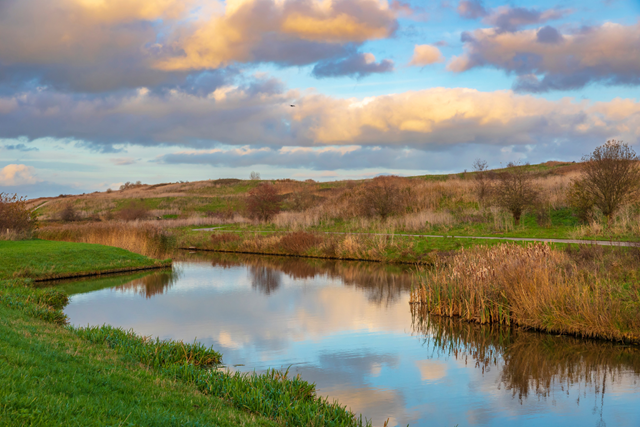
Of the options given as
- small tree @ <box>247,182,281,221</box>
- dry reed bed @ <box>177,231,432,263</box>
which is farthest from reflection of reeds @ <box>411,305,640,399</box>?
small tree @ <box>247,182,281,221</box>

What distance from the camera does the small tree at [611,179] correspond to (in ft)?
81.7

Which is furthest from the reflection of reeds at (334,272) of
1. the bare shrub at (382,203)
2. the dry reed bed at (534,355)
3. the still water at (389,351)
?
the bare shrub at (382,203)

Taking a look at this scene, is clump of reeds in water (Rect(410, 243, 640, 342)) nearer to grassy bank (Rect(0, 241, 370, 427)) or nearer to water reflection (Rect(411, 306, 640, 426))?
water reflection (Rect(411, 306, 640, 426))

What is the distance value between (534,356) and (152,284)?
627 inches

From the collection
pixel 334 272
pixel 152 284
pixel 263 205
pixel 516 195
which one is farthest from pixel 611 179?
pixel 263 205

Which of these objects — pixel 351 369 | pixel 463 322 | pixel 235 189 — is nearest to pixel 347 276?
pixel 463 322

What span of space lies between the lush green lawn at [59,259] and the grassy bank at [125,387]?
11826 mm

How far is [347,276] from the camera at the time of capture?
22.8 m

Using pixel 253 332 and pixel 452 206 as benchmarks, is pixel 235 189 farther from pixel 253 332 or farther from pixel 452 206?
pixel 253 332

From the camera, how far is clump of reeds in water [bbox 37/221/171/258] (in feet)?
94.8

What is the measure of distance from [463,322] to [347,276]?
978 centimetres

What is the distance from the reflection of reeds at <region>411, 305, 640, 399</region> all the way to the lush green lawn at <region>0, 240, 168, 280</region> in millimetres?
16221

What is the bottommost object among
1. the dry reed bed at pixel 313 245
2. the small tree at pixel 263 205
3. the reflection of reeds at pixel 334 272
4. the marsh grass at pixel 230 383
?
the reflection of reeds at pixel 334 272

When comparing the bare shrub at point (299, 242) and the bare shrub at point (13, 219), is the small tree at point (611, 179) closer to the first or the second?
the bare shrub at point (299, 242)
